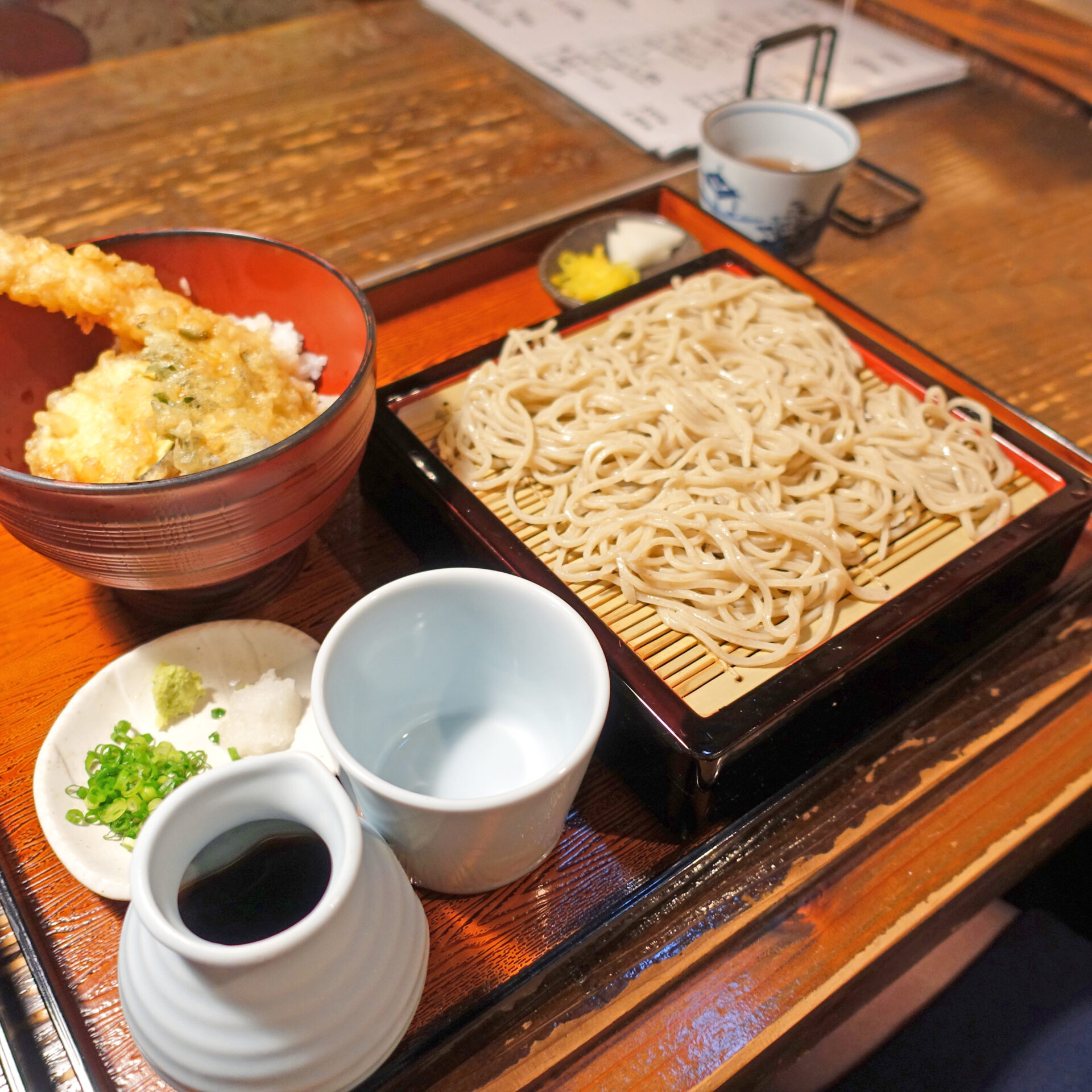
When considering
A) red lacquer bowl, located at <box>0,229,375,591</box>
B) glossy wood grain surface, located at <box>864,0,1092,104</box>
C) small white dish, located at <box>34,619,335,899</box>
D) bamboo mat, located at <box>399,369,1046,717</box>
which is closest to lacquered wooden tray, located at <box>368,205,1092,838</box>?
bamboo mat, located at <box>399,369,1046,717</box>

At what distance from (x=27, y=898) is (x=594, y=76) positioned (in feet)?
7.59

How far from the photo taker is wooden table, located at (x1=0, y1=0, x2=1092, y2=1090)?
3.00 feet

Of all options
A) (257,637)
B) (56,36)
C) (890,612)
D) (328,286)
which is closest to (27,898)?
(257,637)

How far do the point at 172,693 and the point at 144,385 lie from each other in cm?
37

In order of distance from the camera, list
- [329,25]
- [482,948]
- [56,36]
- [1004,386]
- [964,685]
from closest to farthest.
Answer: [482,948], [964,685], [1004,386], [329,25], [56,36]

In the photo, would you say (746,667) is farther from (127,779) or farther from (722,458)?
(127,779)

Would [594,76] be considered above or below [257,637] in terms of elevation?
above

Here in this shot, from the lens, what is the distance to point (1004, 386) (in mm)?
1574

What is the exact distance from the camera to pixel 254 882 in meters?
0.77

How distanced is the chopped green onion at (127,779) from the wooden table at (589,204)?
10 cm

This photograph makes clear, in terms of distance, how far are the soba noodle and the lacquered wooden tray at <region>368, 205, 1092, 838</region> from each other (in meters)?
0.03

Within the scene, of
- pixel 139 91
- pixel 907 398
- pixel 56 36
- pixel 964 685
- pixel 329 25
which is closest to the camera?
pixel 964 685

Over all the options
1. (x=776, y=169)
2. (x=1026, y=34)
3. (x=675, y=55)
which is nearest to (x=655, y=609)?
(x=776, y=169)

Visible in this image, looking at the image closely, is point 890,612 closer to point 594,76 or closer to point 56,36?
point 594,76
